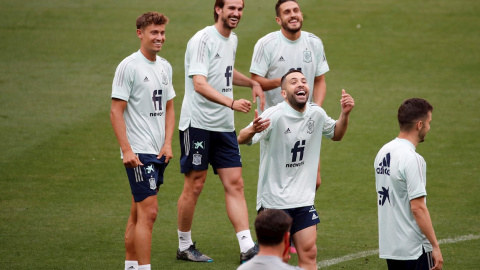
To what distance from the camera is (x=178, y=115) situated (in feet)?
48.7

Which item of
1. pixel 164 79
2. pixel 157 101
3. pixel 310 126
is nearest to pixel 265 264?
pixel 310 126

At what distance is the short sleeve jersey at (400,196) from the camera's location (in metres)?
6.58

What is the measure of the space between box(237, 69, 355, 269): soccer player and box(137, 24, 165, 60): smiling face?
1242 millimetres

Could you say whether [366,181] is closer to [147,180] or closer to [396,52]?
[147,180]

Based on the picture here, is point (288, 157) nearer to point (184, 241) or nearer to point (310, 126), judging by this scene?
point (310, 126)

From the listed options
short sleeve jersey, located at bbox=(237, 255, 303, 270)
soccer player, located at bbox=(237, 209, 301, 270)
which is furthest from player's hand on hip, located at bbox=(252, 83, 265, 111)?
short sleeve jersey, located at bbox=(237, 255, 303, 270)

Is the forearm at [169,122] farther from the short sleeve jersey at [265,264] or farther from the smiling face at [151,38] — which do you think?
the short sleeve jersey at [265,264]

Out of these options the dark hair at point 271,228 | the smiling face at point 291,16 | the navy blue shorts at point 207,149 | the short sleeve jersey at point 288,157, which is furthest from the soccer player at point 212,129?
the dark hair at point 271,228

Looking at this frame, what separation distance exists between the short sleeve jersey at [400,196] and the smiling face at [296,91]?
101 cm

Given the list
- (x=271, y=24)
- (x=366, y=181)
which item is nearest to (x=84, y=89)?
(x=271, y=24)

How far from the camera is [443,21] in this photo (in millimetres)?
19797

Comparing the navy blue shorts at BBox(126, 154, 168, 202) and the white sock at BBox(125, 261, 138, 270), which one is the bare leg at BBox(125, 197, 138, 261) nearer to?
the white sock at BBox(125, 261, 138, 270)

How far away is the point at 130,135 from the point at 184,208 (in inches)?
51.7

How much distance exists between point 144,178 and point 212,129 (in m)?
1.28
